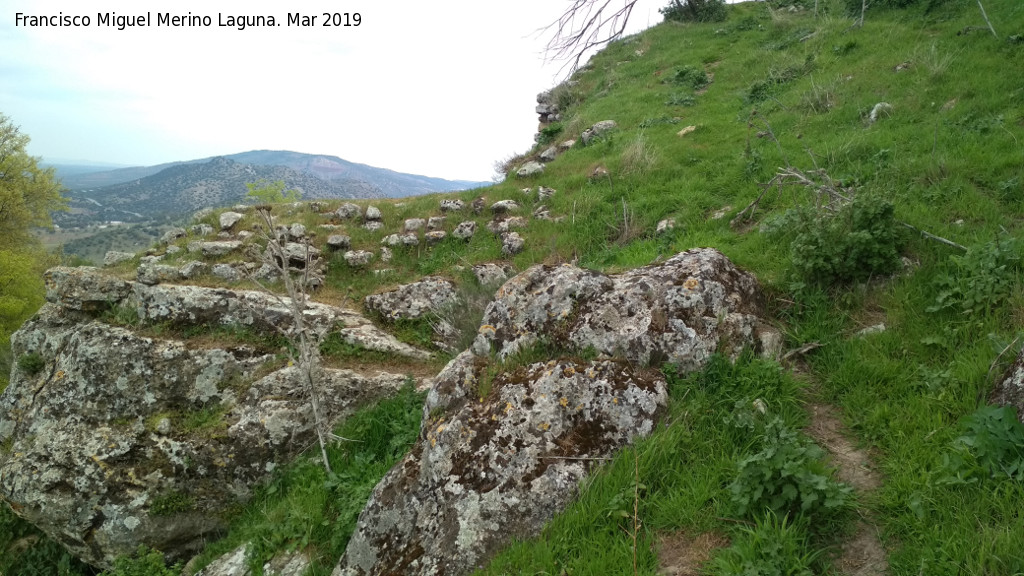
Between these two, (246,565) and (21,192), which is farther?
(21,192)

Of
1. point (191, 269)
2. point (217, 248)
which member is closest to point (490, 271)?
point (191, 269)

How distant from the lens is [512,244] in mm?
9664

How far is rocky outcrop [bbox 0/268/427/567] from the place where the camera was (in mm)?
5559

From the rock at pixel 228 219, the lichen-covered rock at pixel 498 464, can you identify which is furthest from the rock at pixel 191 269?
the lichen-covered rock at pixel 498 464

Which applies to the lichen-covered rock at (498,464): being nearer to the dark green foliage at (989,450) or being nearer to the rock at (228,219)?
the dark green foliage at (989,450)

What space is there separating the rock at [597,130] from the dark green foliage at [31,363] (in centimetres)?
1269

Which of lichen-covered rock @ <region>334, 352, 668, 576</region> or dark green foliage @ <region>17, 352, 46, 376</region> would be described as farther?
dark green foliage @ <region>17, 352, 46, 376</region>

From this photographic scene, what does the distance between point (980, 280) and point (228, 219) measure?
43.7 feet

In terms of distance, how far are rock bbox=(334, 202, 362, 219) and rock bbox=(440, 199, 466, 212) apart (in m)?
2.16

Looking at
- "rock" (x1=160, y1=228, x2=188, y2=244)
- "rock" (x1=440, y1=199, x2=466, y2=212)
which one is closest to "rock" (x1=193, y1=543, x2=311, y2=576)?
"rock" (x1=440, y1=199, x2=466, y2=212)

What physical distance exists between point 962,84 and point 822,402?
8.09 metres

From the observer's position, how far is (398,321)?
26.2ft

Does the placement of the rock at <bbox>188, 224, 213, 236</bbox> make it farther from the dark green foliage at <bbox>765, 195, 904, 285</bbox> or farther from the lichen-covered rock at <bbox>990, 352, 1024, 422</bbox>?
the lichen-covered rock at <bbox>990, 352, 1024, 422</bbox>

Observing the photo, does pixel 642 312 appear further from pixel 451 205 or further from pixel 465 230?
pixel 451 205
